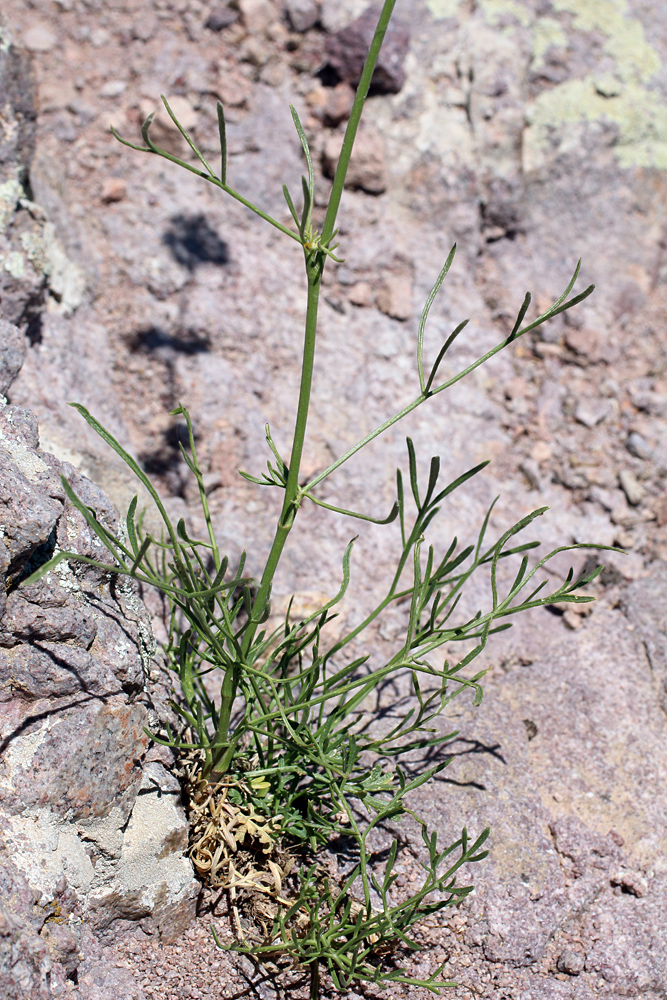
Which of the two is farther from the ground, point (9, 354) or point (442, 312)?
point (442, 312)

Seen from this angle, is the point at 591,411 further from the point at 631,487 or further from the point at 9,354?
A: the point at 9,354

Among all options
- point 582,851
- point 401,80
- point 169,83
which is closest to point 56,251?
point 169,83

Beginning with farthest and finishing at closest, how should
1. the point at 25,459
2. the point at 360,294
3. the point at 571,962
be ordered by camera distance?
the point at 360,294 → the point at 571,962 → the point at 25,459

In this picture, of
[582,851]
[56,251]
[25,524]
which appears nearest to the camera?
[25,524]

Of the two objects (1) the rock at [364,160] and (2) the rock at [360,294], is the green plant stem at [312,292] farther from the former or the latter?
(1) the rock at [364,160]

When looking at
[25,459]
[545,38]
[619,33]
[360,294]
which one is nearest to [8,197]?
[25,459]

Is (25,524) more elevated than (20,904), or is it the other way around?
(25,524)

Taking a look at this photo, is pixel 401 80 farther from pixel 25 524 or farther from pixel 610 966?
pixel 610 966
